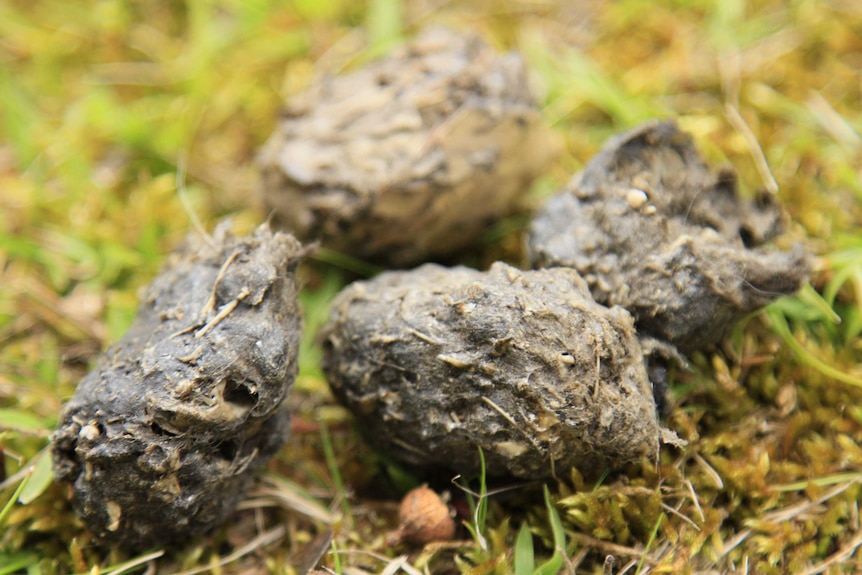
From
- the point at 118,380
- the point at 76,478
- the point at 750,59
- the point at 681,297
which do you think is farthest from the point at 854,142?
the point at 76,478

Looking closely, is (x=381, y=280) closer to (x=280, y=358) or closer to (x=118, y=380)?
(x=280, y=358)

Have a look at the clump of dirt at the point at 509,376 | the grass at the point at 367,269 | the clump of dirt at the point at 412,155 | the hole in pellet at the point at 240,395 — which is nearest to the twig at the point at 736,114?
the grass at the point at 367,269

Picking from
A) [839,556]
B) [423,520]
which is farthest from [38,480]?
[839,556]

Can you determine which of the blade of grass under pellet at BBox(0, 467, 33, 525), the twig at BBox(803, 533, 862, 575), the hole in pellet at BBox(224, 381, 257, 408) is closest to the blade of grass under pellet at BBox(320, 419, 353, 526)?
the hole in pellet at BBox(224, 381, 257, 408)

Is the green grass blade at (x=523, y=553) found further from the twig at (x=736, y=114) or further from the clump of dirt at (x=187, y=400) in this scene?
the twig at (x=736, y=114)

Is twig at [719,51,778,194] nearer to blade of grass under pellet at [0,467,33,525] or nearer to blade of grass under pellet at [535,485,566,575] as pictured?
blade of grass under pellet at [535,485,566,575]

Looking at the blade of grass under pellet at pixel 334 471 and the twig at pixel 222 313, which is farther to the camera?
the blade of grass under pellet at pixel 334 471
